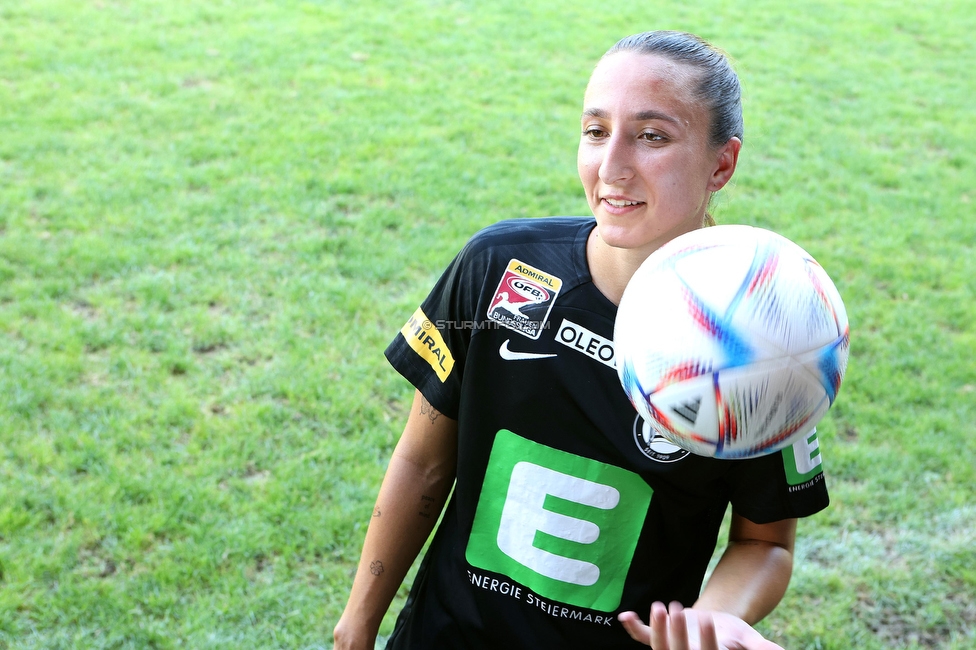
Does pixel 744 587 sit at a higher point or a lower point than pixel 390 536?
higher

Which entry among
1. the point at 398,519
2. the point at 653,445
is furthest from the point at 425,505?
the point at 653,445

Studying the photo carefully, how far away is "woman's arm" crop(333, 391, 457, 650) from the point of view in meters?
2.12

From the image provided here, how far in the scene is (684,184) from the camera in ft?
5.67

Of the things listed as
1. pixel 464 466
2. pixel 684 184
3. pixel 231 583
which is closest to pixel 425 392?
pixel 464 466

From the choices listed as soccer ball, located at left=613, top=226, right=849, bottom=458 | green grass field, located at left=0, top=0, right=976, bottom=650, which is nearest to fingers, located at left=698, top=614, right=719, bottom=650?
soccer ball, located at left=613, top=226, right=849, bottom=458

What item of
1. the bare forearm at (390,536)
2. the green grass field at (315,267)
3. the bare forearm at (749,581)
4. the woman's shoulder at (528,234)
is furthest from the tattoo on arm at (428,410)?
the green grass field at (315,267)

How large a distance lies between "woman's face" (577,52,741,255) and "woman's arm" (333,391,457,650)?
0.70 metres

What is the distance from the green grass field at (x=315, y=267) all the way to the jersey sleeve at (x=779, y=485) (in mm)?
1103

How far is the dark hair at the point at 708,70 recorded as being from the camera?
1.76m

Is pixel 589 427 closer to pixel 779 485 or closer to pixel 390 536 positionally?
pixel 779 485

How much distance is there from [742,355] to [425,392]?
0.86 m

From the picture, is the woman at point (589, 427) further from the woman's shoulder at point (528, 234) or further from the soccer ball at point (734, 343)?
the soccer ball at point (734, 343)

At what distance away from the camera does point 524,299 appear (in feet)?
6.34

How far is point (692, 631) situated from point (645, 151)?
2.98 ft
